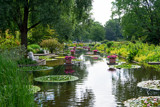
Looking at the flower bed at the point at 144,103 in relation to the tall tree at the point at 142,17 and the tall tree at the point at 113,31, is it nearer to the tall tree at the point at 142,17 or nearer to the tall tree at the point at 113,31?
the tall tree at the point at 142,17

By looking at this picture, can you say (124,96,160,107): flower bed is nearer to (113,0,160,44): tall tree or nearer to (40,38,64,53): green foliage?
(40,38,64,53): green foliage

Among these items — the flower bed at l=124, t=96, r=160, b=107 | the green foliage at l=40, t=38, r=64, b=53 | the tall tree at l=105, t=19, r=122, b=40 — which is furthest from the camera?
the tall tree at l=105, t=19, r=122, b=40

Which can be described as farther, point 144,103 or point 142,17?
point 142,17

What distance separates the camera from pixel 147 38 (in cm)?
4541

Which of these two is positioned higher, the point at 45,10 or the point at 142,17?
the point at 142,17

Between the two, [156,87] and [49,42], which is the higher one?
[49,42]

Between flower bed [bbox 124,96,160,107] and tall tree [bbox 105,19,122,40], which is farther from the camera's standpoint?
tall tree [bbox 105,19,122,40]

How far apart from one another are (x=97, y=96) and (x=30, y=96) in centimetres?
487

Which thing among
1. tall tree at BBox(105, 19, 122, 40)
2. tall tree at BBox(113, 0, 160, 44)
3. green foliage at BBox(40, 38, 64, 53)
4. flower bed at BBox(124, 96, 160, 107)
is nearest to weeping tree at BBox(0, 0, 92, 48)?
flower bed at BBox(124, 96, 160, 107)

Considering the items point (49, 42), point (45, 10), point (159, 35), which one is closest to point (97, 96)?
point (45, 10)

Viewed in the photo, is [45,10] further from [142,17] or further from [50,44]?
[142,17]

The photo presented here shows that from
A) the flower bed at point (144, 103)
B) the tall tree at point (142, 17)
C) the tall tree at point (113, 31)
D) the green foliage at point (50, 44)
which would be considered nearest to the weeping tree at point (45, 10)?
the flower bed at point (144, 103)

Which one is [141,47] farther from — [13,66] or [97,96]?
[13,66]

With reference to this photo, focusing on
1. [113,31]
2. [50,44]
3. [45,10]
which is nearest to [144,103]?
[45,10]
